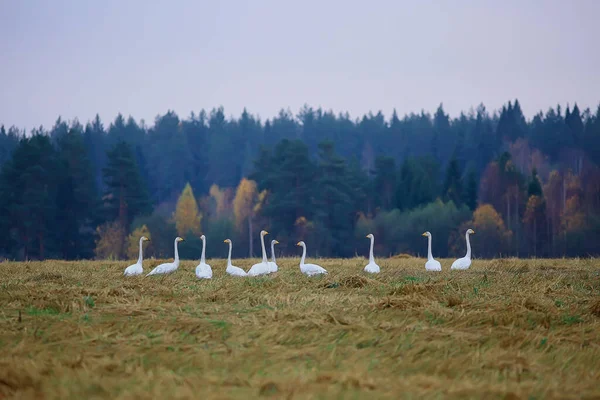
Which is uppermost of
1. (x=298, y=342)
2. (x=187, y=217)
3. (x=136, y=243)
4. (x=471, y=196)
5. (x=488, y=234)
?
(x=471, y=196)

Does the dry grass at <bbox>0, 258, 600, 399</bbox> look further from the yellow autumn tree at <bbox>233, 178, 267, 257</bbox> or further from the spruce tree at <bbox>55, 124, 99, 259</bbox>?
the yellow autumn tree at <bbox>233, 178, 267, 257</bbox>

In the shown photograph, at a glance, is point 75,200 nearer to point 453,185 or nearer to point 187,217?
point 187,217

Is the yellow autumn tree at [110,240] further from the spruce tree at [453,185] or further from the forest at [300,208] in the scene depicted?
the spruce tree at [453,185]

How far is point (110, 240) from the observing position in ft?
227

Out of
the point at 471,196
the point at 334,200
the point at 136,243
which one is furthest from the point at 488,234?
the point at 136,243

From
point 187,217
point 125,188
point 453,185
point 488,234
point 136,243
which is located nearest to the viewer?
point 136,243

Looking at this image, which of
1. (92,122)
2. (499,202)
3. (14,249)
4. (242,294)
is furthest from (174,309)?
(92,122)

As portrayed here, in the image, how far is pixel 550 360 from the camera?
1032cm

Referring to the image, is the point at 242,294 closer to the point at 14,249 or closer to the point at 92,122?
the point at 14,249

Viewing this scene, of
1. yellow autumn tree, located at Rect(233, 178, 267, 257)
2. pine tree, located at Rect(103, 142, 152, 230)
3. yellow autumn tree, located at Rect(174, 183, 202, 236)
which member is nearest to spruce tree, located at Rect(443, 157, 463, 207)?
yellow autumn tree, located at Rect(233, 178, 267, 257)

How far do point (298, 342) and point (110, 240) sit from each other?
6036 centimetres

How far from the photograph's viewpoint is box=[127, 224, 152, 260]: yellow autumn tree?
67500 mm

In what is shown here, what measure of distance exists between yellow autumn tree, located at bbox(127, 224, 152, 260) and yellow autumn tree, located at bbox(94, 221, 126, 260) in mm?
736

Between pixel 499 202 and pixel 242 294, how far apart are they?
222 ft
